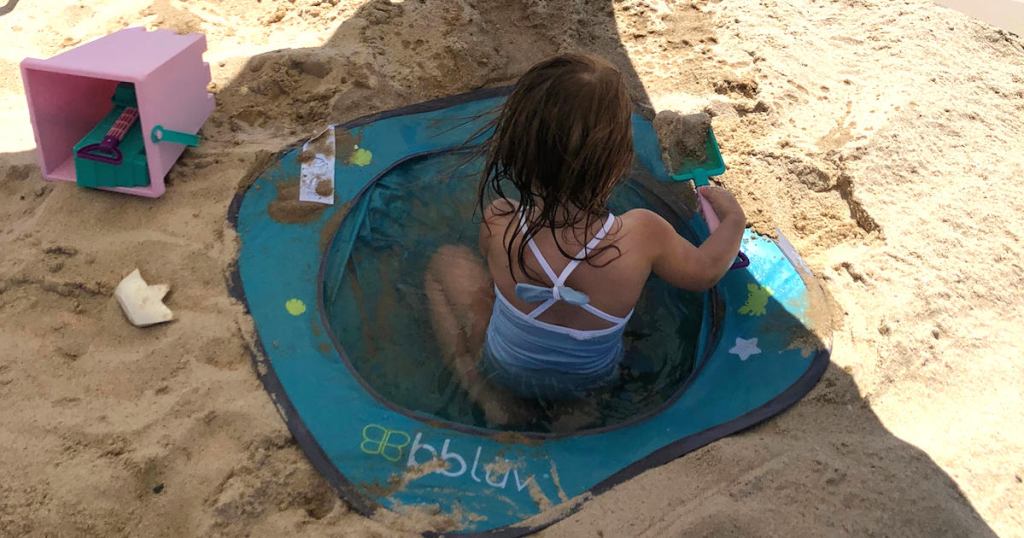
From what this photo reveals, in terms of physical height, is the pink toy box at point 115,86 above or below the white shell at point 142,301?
above

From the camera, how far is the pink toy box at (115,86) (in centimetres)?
221

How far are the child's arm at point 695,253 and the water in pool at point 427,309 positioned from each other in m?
0.36

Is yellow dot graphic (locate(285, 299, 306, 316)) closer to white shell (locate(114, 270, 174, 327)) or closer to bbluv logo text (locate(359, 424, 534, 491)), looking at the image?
white shell (locate(114, 270, 174, 327))

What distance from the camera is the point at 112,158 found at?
7.52 feet

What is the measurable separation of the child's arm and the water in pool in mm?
356

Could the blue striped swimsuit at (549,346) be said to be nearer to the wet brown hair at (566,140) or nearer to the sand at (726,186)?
the wet brown hair at (566,140)

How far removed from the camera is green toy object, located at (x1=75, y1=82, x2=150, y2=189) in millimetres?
2285

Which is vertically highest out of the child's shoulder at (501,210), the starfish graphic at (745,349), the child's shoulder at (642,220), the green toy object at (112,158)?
the child's shoulder at (642,220)

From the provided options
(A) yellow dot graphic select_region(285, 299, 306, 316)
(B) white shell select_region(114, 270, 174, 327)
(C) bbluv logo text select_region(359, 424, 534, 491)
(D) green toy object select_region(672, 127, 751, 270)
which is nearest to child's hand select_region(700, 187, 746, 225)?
(D) green toy object select_region(672, 127, 751, 270)

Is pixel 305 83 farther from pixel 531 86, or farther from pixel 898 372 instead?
pixel 898 372

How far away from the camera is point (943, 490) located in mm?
1640

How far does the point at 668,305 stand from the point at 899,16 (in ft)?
5.58

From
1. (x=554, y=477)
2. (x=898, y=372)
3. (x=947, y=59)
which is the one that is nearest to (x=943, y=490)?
(x=898, y=372)

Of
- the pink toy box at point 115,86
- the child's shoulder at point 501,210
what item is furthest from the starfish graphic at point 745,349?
the pink toy box at point 115,86
